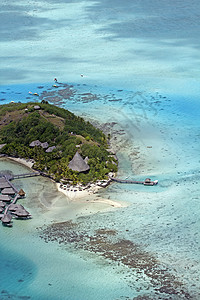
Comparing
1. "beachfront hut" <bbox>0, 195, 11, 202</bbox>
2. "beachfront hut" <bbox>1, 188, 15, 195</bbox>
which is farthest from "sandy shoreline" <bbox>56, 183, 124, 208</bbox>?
"beachfront hut" <bbox>0, 195, 11, 202</bbox>

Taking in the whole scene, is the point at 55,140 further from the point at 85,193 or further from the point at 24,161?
the point at 85,193

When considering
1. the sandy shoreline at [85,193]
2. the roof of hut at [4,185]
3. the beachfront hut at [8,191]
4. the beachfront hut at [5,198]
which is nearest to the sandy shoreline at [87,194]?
the sandy shoreline at [85,193]

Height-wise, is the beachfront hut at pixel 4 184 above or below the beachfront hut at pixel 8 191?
below

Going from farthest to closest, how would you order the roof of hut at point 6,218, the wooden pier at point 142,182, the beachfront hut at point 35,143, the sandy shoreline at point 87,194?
the beachfront hut at point 35,143
the wooden pier at point 142,182
the sandy shoreline at point 87,194
the roof of hut at point 6,218

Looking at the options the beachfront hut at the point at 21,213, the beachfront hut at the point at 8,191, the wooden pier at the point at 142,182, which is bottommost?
the wooden pier at the point at 142,182

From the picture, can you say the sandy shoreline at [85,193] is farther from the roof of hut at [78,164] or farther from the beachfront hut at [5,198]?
the beachfront hut at [5,198]

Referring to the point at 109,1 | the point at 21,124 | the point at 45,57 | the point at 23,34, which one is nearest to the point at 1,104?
the point at 21,124

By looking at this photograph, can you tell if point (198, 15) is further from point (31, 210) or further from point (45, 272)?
point (45, 272)

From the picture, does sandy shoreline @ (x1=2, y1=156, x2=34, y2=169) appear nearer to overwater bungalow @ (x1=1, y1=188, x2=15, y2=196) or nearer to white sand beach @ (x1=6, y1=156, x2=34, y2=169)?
white sand beach @ (x1=6, y1=156, x2=34, y2=169)

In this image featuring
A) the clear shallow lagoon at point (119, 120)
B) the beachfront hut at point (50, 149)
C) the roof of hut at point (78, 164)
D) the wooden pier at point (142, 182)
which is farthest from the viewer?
the beachfront hut at point (50, 149)
